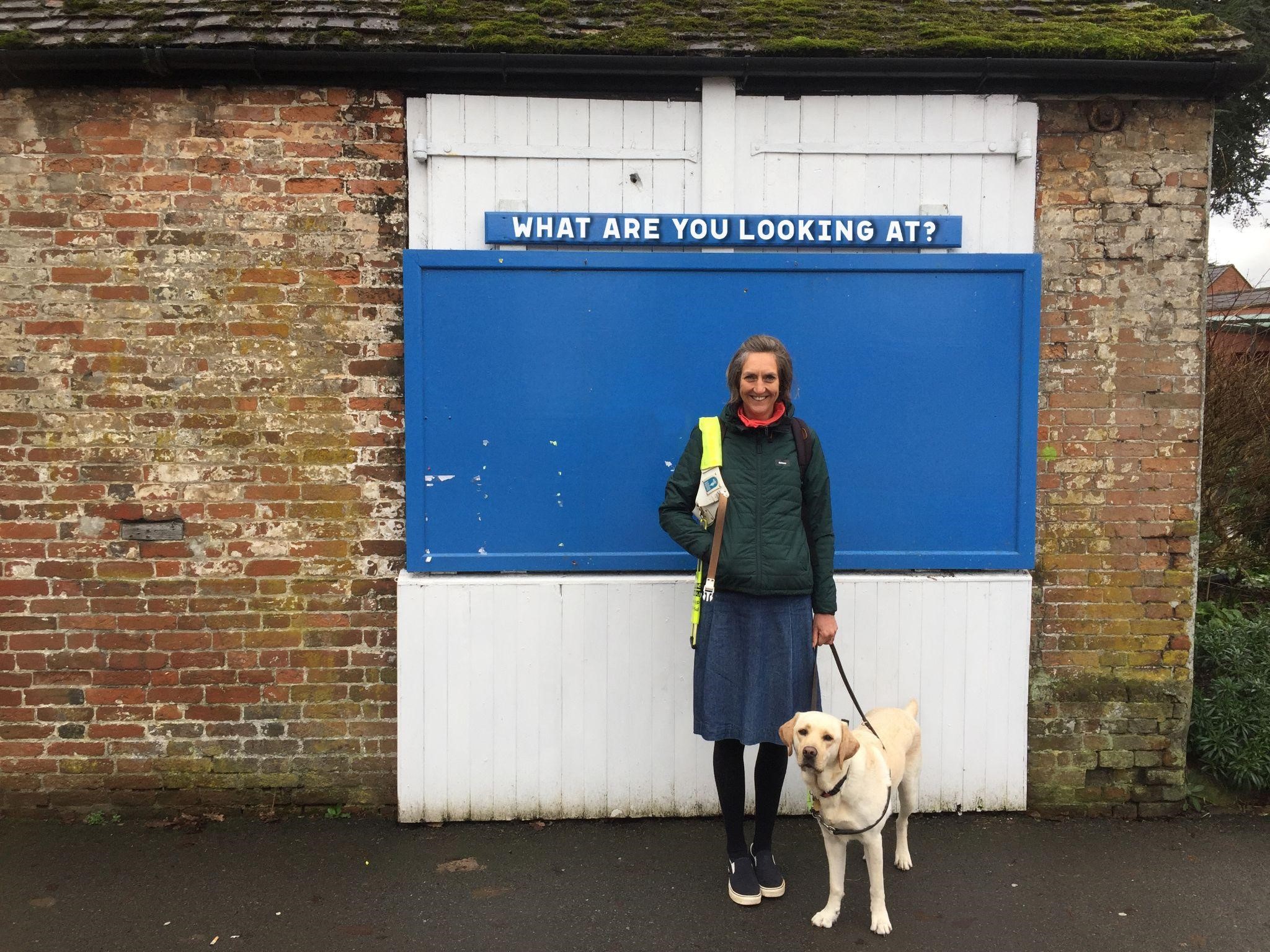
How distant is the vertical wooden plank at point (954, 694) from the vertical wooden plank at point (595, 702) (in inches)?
62.0

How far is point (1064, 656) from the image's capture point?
4.37 m

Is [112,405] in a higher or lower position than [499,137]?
lower

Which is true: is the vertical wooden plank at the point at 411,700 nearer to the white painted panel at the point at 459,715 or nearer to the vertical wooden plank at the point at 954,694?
the white painted panel at the point at 459,715

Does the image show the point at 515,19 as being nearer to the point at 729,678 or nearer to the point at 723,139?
the point at 723,139

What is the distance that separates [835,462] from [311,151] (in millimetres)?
2811

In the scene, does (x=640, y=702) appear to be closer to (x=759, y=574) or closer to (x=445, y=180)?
(x=759, y=574)

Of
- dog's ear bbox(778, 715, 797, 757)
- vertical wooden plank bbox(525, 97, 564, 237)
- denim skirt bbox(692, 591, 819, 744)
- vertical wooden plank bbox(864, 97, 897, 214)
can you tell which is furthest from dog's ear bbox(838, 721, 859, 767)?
vertical wooden plank bbox(525, 97, 564, 237)

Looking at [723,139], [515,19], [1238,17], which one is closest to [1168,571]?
[723,139]

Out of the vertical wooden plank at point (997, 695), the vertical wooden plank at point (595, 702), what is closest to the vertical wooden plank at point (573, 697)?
the vertical wooden plank at point (595, 702)

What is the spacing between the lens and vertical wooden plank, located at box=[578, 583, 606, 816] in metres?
4.25

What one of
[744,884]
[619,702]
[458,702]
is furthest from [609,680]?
[744,884]

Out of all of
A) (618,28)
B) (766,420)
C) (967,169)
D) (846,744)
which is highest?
(618,28)

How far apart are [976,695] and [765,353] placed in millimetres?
2079

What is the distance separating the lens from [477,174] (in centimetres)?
418
